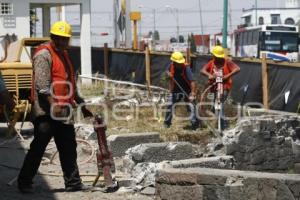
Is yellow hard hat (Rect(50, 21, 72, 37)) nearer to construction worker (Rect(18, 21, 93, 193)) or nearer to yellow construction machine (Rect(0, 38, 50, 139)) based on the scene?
construction worker (Rect(18, 21, 93, 193))

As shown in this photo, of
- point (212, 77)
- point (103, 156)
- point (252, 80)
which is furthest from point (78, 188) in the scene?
point (252, 80)

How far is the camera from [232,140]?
32.9 feet

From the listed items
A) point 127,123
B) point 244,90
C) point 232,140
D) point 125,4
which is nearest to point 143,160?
point 232,140

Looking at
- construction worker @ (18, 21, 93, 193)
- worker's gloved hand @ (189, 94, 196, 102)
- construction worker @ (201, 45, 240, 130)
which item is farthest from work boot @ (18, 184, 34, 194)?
worker's gloved hand @ (189, 94, 196, 102)

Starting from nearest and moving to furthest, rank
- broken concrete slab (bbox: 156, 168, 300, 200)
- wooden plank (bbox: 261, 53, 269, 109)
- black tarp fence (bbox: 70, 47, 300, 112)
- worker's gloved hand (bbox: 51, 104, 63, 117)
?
1. broken concrete slab (bbox: 156, 168, 300, 200)
2. worker's gloved hand (bbox: 51, 104, 63, 117)
3. black tarp fence (bbox: 70, 47, 300, 112)
4. wooden plank (bbox: 261, 53, 269, 109)

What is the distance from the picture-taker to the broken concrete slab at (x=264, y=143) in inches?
396

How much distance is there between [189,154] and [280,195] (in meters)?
3.24

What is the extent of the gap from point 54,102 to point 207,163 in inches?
79.3

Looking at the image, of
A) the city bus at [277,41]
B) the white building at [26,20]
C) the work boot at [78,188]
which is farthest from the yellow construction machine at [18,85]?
the city bus at [277,41]

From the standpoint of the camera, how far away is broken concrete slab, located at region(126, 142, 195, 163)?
9375 mm

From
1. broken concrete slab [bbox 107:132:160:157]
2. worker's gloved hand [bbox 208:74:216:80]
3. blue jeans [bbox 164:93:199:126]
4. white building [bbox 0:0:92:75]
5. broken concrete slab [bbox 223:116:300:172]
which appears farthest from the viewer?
white building [bbox 0:0:92:75]

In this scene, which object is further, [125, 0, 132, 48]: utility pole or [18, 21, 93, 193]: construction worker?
[125, 0, 132, 48]: utility pole

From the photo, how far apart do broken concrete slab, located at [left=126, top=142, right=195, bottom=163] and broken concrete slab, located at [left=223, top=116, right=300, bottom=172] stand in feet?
2.42

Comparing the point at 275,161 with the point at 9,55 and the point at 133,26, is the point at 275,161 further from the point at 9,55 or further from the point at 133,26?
the point at 133,26
